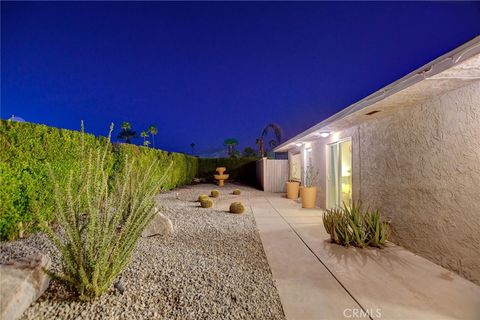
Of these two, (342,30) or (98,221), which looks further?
(342,30)

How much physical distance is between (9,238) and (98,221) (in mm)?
2580

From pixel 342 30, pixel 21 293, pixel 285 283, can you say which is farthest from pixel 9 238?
pixel 342 30

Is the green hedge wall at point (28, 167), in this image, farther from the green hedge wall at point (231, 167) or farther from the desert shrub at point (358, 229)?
the green hedge wall at point (231, 167)

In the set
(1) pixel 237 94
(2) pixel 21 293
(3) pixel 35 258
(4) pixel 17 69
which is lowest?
(2) pixel 21 293

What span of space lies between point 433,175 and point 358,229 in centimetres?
134

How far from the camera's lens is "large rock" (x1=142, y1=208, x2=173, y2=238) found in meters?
4.44

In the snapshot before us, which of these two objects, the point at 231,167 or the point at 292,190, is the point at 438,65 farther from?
the point at 231,167

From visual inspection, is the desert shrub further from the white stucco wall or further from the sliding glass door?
the sliding glass door

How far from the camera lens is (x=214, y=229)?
16.7ft

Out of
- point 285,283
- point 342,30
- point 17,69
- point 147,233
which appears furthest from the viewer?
point 342,30

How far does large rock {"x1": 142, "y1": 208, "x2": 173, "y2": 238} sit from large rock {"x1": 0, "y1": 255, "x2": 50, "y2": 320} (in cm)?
217

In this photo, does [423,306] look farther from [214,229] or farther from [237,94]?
[237,94]

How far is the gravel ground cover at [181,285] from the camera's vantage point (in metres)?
2.05

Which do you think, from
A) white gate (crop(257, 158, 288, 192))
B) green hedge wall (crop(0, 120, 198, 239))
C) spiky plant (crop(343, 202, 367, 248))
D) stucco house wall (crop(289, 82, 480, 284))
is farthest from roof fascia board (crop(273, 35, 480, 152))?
white gate (crop(257, 158, 288, 192))
